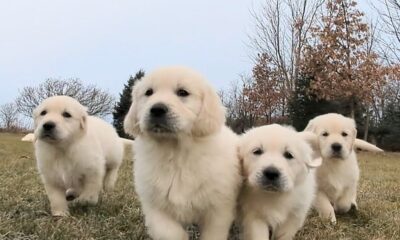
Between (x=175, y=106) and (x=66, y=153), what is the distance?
72.3 inches

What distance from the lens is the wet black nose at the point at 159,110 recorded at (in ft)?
10.3

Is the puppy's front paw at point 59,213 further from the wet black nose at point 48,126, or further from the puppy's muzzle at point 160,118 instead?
the puppy's muzzle at point 160,118

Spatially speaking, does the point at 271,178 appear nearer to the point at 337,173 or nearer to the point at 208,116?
the point at 208,116

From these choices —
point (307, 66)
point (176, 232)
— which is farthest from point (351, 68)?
point (176, 232)

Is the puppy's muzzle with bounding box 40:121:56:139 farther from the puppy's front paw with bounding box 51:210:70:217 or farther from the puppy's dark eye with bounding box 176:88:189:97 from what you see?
the puppy's dark eye with bounding box 176:88:189:97

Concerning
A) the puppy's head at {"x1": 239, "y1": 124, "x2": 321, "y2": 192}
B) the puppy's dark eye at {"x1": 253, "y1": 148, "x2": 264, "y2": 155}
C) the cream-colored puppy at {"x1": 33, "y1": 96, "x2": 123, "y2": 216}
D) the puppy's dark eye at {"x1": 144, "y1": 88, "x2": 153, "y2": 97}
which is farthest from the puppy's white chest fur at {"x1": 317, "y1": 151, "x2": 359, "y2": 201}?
the puppy's dark eye at {"x1": 144, "y1": 88, "x2": 153, "y2": 97}

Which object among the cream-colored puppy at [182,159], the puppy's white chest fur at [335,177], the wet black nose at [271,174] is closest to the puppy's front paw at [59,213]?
the cream-colored puppy at [182,159]

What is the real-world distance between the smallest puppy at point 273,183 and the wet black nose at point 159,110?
2.38 feet

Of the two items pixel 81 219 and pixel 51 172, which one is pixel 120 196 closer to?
pixel 51 172

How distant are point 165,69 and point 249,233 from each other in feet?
3.93

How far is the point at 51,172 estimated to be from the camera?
460 centimetres

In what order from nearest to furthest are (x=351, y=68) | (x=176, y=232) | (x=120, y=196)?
1. (x=176, y=232)
2. (x=120, y=196)
3. (x=351, y=68)

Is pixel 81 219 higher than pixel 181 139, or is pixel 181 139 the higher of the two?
pixel 181 139

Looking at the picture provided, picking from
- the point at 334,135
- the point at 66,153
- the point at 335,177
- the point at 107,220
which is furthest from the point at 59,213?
the point at 334,135
